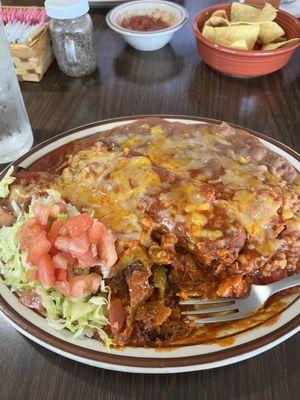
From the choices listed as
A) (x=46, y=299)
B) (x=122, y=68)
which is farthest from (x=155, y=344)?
(x=122, y=68)

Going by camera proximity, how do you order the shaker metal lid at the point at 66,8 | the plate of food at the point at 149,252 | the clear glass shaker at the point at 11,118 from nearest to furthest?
the plate of food at the point at 149,252 → the clear glass shaker at the point at 11,118 → the shaker metal lid at the point at 66,8

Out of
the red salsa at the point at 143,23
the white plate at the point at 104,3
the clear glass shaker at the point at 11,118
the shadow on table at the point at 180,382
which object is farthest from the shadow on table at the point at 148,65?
the shadow on table at the point at 180,382

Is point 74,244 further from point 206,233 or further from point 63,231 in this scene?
point 206,233

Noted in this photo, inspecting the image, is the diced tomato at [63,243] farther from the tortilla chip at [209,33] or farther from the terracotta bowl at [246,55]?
the tortilla chip at [209,33]

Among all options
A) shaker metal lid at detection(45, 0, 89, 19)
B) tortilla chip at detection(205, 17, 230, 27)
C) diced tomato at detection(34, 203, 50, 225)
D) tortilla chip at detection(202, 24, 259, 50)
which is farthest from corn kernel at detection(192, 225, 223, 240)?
tortilla chip at detection(205, 17, 230, 27)

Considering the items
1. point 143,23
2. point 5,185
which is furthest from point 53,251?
point 143,23

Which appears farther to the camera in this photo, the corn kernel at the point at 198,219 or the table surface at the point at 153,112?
the corn kernel at the point at 198,219
